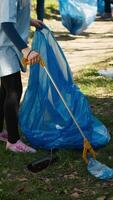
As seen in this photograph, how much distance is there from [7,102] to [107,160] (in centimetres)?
99

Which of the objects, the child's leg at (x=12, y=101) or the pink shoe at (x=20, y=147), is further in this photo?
the pink shoe at (x=20, y=147)

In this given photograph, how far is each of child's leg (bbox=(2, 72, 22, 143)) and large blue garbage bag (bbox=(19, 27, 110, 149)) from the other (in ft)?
0.92

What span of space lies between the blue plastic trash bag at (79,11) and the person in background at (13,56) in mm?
6833

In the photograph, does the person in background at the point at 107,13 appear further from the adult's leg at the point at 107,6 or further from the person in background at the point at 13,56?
the person in background at the point at 13,56

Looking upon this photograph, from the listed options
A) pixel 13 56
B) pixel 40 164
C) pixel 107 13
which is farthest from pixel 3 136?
pixel 107 13

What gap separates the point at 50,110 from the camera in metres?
5.00

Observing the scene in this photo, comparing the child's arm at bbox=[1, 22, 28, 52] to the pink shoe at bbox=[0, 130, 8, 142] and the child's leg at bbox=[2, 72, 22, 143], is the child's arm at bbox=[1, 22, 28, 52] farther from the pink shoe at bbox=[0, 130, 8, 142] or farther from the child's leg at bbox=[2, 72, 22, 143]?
the pink shoe at bbox=[0, 130, 8, 142]

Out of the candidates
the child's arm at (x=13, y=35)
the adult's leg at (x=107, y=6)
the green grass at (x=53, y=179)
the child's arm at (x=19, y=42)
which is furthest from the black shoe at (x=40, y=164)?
the adult's leg at (x=107, y=6)

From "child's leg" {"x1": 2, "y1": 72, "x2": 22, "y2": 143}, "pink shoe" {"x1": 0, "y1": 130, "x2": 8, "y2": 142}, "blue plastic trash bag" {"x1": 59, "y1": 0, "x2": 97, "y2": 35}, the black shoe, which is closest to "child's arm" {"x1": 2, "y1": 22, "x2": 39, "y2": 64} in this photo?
"child's leg" {"x1": 2, "y1": 72, "x2": 22, "y2": 143}

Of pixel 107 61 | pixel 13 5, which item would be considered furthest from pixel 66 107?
pixel 107 61

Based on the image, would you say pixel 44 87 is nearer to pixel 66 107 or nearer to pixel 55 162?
A: pixel 66 107

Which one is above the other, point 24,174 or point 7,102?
point 7,102

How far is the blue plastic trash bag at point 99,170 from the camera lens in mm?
4262

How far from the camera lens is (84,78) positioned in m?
8.03
